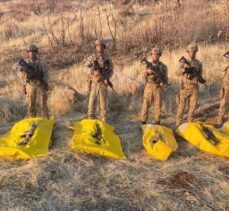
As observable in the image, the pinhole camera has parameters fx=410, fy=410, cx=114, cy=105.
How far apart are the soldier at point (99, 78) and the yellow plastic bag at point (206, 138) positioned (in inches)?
57.8

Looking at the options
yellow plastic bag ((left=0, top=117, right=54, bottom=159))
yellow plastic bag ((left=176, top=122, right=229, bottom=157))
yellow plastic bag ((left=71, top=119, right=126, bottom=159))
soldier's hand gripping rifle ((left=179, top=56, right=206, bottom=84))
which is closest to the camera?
yellow plastic bag ((left=0, top=117, right=54, bottom=159))

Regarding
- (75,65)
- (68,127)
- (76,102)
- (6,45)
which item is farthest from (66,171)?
(6,45)

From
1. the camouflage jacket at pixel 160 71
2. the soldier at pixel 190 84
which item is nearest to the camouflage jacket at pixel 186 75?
the soldier at pixel 190 84

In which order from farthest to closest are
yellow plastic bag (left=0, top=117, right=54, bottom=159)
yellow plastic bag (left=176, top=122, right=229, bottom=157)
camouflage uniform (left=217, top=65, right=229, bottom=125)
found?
camouflage uniform (left=217, top=65, right=229, bottom=125)
yellow plastic bag (left=176, top=122, right=229, bottom=157)
yellow plastic bag (left=0, top=117, right=54, bottom=159)

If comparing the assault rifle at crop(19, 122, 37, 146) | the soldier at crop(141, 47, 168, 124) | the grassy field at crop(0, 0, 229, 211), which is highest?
the soldier at crop(141, 47, 168, 124)

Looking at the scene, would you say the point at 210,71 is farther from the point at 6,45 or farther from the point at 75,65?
the point at 6,45

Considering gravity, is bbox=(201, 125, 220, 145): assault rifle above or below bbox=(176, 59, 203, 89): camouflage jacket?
below

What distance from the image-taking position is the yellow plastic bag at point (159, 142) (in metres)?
6.01

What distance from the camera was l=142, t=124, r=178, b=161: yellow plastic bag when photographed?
6012mm

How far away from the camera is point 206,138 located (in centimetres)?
630

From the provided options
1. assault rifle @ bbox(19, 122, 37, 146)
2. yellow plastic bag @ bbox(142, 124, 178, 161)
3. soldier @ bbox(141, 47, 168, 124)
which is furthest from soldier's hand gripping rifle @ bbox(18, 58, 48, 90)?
yellow plastic bag @ bbox(142, 124, 178, 161)

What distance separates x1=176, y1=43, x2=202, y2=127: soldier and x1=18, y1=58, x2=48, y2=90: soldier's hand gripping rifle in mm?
2396

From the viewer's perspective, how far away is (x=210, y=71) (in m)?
10.1

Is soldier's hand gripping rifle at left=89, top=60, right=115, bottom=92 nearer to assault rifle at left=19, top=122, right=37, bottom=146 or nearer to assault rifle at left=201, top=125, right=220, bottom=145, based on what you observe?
assault rifle at left=19, top=122, right=37, bottom=146
